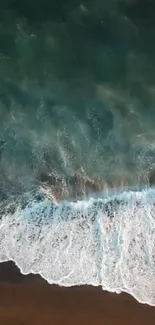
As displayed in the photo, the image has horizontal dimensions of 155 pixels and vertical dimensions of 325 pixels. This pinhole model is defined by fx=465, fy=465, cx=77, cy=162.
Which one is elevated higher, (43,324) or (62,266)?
(62,266)

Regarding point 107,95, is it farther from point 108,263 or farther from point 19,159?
point 108,263

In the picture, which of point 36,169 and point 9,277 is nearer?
point 9,277

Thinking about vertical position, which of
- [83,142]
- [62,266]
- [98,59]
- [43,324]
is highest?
[98,59]

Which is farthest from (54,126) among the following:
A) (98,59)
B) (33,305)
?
(33,305)

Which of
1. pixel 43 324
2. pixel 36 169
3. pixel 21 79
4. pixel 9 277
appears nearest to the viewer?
pixel 43 324

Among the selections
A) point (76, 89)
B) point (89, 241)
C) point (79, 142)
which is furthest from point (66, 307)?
point (76, 89)

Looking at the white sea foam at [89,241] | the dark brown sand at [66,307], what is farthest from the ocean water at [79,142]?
the dark brown sand at [66,307]

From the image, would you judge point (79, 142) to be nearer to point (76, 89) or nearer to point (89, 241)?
point (76, 89)
